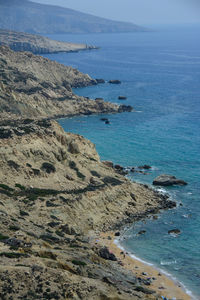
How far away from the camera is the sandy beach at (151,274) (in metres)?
44.5

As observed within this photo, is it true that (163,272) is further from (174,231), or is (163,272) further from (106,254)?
(174,231)

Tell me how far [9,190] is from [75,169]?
12.9 m

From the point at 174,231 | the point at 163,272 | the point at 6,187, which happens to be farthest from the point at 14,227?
the point at 174,231

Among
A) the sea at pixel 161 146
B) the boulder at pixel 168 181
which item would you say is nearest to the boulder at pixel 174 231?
the sea at pixel 161 146

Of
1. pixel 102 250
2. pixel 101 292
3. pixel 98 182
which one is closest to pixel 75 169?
pixel 98 182

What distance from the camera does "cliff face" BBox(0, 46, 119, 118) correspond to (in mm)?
115438

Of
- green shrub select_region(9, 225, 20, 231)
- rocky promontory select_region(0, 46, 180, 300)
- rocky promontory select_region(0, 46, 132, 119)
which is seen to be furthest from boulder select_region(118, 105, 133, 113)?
green shrub select_region(9, 225, 20, 231)

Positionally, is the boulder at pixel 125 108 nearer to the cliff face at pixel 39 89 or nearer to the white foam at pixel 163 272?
the cliff face at pixel 39 89

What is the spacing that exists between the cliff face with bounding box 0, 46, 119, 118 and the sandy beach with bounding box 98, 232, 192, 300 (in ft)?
202

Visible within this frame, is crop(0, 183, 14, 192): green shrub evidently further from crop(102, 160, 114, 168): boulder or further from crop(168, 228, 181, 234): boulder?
crop(102, 160, 114, 168): boulder

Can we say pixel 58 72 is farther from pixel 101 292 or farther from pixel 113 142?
pixel 101 292

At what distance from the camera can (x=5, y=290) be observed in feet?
106

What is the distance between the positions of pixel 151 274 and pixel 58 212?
1365cm

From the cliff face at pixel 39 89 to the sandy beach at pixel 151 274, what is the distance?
202 ft
